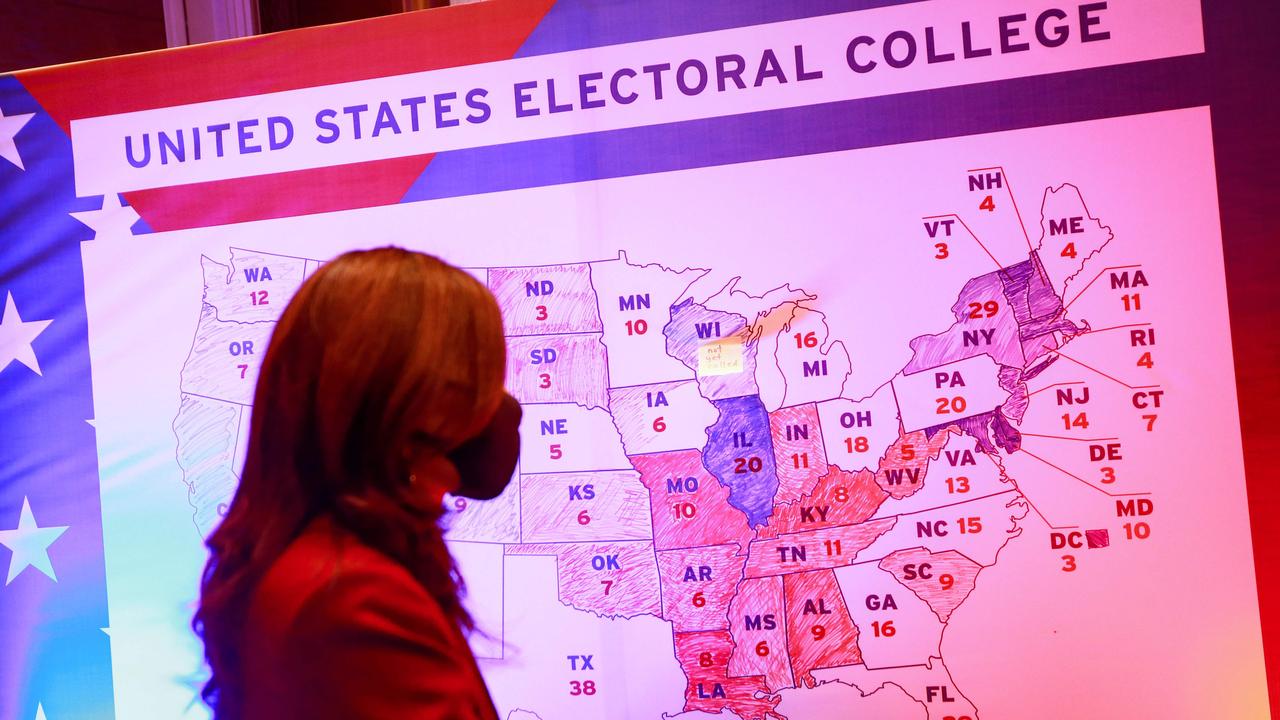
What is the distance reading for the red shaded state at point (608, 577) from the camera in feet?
7.00

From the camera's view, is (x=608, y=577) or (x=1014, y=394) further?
(x=608, y=577)

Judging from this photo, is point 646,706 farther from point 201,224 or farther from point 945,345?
point 201,224

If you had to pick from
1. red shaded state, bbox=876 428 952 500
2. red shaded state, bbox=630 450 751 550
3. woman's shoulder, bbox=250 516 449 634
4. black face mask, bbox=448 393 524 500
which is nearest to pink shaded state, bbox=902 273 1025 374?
red shaded state, bbox=876 428 952 500

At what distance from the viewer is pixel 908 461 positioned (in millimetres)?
2053

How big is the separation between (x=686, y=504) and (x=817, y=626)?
365mm

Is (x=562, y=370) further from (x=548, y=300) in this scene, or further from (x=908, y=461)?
(x=908, y=461)

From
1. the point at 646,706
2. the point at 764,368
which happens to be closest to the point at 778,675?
the point at 646,706

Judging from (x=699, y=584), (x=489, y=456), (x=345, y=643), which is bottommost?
(x=699, y=584)

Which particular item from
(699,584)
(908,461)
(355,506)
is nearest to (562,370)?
(699,584)

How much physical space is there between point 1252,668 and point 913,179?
116 cm

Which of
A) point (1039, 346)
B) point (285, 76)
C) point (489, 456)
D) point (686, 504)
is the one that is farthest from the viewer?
point (285, 76)

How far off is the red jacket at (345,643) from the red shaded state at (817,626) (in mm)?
1334

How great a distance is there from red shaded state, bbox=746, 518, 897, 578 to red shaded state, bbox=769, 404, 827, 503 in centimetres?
9

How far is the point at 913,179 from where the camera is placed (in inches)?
81.5
